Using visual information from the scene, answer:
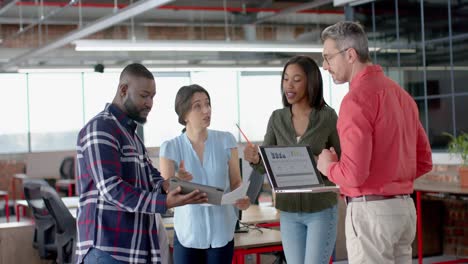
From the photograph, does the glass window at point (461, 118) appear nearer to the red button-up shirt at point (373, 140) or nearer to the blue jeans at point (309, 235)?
the blue jeans at point (309, 235)

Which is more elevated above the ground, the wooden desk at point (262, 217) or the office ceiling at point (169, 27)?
the office ceiling at point (169, 27)

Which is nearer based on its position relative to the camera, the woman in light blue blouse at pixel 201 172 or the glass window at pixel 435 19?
the woman in light blue blouse at pixel 201 172

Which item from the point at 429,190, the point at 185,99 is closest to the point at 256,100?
the point at 429,190

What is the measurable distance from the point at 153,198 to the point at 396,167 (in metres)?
0.83

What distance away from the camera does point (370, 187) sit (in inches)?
96.9

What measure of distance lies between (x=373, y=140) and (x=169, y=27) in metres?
12.5

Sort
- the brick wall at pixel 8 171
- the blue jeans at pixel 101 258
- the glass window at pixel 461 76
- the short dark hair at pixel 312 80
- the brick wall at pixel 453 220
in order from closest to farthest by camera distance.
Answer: the blue jeans at pixel 101 258, the short dark hair at pixel 312 80, the brick wall at pixel 453 220, the glass window at pixel 461 76, the brick wall at pixel 8 171

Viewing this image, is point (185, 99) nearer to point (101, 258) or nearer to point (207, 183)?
point (207, 183)

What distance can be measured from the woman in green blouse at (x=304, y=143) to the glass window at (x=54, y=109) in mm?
11271

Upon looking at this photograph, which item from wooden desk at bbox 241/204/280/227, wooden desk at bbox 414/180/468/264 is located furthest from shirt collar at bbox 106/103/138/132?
wooden desk at bbox 414/180/468/264

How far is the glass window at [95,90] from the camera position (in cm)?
1436

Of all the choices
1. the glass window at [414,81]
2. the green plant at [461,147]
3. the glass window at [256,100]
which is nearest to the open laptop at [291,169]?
the green plant at [461,147]

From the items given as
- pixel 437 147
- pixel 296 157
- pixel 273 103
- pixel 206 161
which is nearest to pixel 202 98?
pixel 206 161

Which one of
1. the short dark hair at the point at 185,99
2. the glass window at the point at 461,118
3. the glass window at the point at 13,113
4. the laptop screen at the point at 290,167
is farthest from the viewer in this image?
the glass window at the point at 13,113
